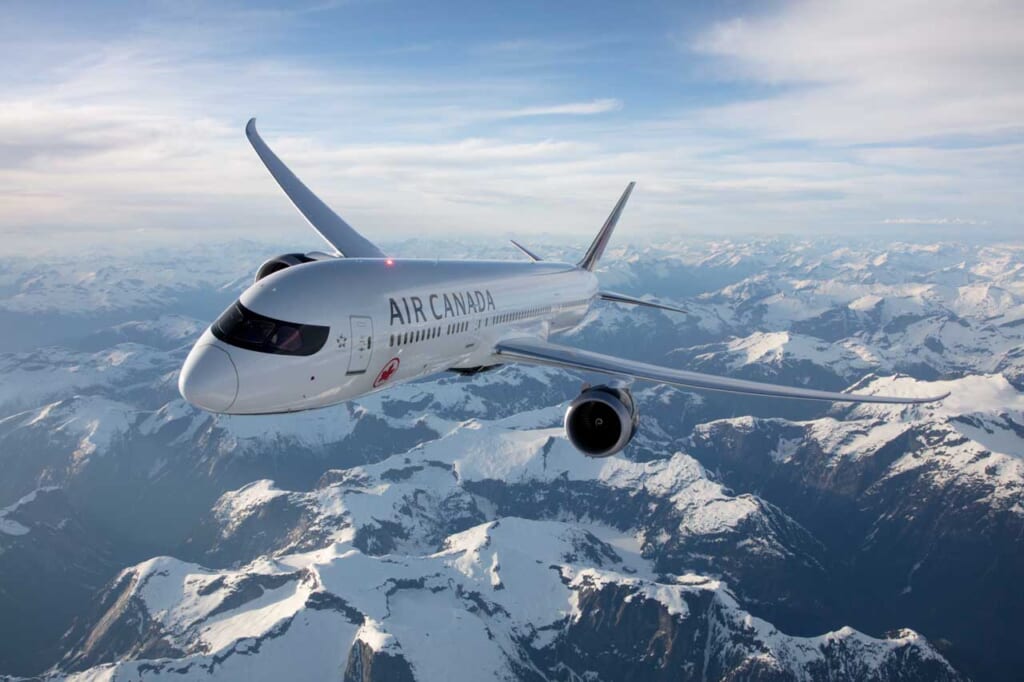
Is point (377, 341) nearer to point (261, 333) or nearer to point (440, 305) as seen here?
point (261, 333)

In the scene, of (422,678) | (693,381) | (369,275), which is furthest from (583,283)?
(422,678)

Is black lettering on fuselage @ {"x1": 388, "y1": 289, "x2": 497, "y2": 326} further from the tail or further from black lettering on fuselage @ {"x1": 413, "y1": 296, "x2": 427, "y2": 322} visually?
the tail

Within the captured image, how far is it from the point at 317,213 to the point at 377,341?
17172mm

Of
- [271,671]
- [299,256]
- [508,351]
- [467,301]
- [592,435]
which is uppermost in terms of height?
[299,256]

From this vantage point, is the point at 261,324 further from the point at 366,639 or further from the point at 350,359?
the point at 366,639

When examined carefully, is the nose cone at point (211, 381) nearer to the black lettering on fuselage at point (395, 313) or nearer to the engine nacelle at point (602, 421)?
the black lettering on fuselage at point (395, 313)

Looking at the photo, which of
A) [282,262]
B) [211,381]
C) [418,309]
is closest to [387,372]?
[418,309]

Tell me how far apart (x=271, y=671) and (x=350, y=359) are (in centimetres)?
22104

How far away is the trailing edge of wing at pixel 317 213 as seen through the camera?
3088cm

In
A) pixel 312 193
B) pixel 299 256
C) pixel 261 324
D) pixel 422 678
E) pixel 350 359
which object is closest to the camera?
pixel 261 324

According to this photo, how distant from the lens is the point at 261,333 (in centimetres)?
1582

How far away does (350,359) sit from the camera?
18.0m

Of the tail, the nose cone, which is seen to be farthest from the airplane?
the tail

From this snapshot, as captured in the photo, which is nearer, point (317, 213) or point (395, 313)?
point (395, 313)
